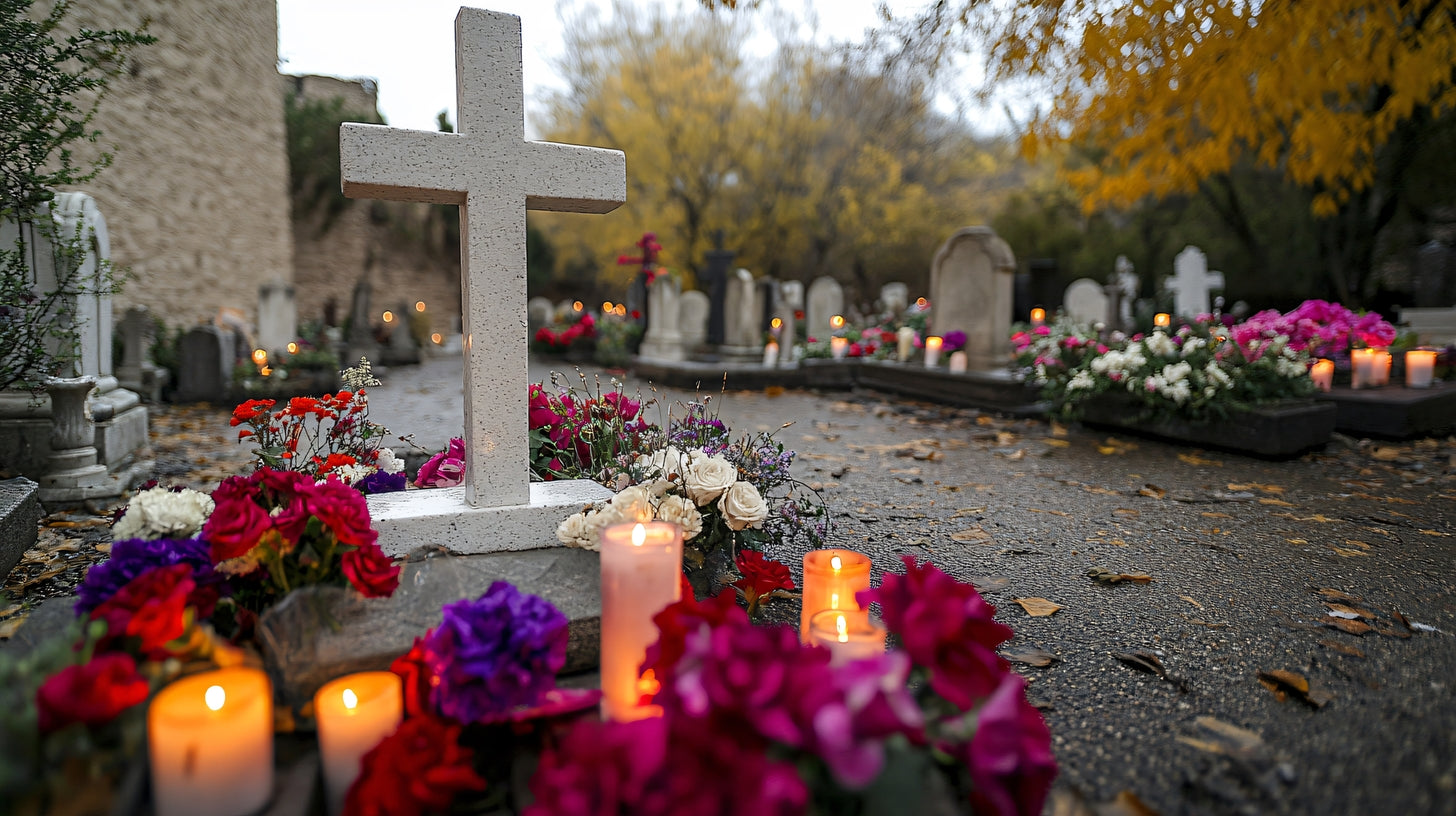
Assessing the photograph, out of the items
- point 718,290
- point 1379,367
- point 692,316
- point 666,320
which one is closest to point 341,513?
point 1379,367

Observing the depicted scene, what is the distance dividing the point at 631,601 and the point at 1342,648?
2.07 meters

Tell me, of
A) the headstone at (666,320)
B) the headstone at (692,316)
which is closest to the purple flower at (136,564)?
the headstone at (666,320)

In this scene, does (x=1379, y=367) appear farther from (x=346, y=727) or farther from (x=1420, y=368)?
(x=346, y=727)

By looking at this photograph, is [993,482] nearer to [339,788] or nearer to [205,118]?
[339,788]

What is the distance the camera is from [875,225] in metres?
20.7

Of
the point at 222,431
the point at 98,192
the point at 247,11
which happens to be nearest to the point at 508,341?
the point at 222,431

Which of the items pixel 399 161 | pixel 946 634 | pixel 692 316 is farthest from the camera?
pixel 692 316

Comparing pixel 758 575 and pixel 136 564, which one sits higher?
pixel 136 564

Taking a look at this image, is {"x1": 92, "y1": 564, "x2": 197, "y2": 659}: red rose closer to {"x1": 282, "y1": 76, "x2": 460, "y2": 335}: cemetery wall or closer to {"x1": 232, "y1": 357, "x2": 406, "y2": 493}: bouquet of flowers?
{"x1": 232, "y1": 357, "x2": 406, "y2": 493}: bouquet of flowers

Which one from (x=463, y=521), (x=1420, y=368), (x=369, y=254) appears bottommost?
(x=463, y=521)

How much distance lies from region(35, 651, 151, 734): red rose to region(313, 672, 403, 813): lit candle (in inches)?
11.4

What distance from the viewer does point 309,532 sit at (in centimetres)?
170

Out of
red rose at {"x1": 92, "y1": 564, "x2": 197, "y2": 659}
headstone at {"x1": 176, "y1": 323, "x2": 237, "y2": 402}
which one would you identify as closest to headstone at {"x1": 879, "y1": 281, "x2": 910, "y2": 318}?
headstone at {"x1": 176, "y1": 323, "x2": 237, "y2": 402}

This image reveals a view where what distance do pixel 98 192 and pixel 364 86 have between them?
1349cm
